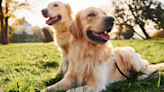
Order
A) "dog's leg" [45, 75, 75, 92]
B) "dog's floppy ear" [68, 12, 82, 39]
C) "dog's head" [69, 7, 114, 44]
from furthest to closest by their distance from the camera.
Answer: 1. "dog's floppy ear" [68, 12, 82, 39]
2. "dog's head" [69, 7, 114, 44]
3. "dog's leg" [45, 75, 75, 92]

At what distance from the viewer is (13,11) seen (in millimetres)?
17312

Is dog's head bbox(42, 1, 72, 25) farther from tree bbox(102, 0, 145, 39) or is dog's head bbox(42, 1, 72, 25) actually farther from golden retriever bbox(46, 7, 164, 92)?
tree bbox(102, 0, 145, 39)

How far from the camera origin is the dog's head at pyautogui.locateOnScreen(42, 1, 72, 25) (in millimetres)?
3532

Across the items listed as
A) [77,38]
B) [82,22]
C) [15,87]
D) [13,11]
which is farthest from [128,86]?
[13,11]

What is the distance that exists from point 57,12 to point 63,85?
2.11 meters

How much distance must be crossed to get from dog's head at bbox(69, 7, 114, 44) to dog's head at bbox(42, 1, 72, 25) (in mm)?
1158

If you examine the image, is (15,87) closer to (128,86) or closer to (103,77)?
(103,77)

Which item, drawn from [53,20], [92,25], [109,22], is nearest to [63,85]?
[92,25]

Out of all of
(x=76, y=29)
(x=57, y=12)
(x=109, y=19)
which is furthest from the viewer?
(x=57, y=12)

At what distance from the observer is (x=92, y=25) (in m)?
2.22

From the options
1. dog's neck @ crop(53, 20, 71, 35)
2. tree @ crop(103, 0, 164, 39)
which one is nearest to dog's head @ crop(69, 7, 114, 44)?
dog's neck @ crop(53, 20, 71, 35)

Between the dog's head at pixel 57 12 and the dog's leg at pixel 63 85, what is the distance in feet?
5.98

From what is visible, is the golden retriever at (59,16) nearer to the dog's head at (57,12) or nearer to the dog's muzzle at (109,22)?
the dog's head at (57,12)

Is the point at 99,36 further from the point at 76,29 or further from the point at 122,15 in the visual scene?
the point at 122,15
